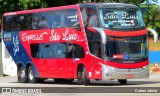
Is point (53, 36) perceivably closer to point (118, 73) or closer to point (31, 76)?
point (31, 76)

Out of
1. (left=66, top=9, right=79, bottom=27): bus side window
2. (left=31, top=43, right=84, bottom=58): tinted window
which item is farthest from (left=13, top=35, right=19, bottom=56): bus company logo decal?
(left=66, top=9, right=79, bottom=27): bus side window

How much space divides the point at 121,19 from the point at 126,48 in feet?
4.68

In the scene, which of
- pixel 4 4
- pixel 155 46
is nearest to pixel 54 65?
pixel 4 4

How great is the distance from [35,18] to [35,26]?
0.47 metres

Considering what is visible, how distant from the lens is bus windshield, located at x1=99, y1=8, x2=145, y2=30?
94.9ft

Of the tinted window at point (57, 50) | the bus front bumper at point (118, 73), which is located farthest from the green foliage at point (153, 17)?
the bus front bumper at point (118, 73)

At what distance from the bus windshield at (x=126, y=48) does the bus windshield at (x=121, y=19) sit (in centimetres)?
59

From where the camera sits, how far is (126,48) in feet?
94.6

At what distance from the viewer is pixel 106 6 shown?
29.4 meters

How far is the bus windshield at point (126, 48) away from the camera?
1128 inches

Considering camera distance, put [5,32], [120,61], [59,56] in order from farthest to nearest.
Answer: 1. [5,32]
2. [59,56]
3. [120,61]

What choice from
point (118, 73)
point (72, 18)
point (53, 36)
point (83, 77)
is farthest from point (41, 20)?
point (118, 73)

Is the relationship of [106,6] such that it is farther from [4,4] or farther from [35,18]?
[4,4]

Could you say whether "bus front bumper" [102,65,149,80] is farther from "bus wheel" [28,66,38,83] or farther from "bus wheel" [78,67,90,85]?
"bus wheel" [28,66,38,83]
